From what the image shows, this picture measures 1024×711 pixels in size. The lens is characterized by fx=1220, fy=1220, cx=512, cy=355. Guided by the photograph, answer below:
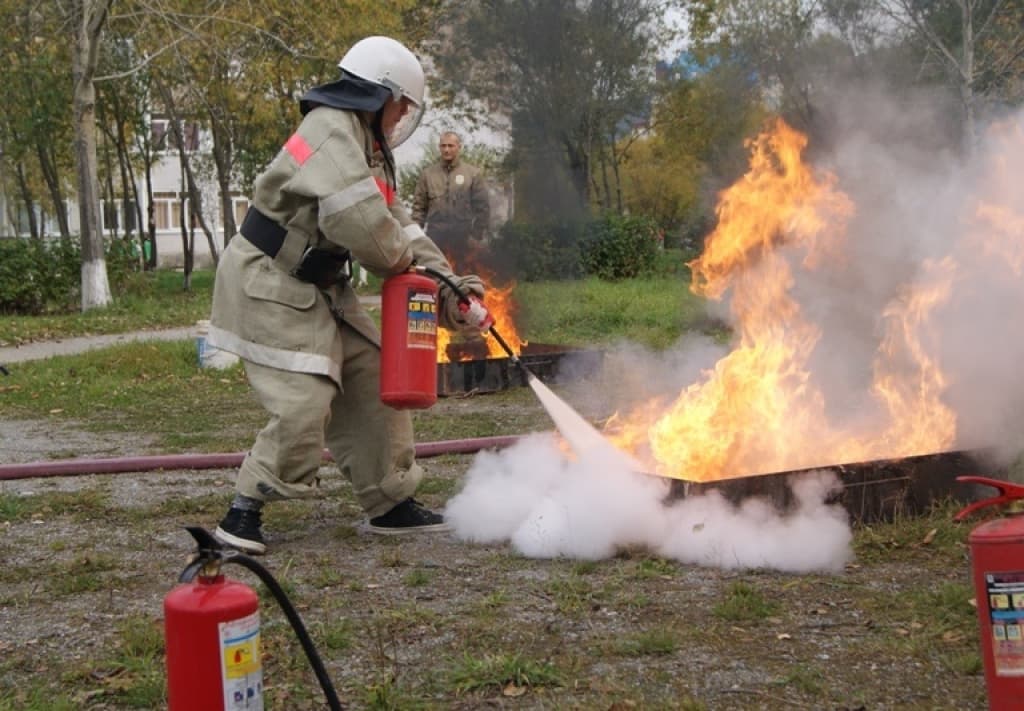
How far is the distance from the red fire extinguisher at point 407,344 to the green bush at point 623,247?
40.8ft

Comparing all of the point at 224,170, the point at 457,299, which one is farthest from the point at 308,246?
the point at 224,170

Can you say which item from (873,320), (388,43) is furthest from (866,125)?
(388,43)

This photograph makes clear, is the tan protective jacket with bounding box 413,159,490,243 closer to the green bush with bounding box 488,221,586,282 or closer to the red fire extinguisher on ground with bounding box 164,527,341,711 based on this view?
the green bush with bounding box 488,221,586,282

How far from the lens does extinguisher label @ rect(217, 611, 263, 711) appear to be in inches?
99.2

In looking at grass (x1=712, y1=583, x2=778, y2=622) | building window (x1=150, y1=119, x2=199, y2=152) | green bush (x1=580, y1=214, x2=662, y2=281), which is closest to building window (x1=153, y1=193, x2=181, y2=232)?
building window (x1=150, y1=119, x2=199, y2=152)

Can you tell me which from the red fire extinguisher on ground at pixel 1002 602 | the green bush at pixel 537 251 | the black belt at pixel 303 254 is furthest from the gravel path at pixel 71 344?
the red fire extinguisher on ground at pixel 1002 602

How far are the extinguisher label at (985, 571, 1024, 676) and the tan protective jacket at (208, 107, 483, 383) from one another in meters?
2.59

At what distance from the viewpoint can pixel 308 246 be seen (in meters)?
4.75

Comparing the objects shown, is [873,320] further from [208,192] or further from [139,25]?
[208,192]

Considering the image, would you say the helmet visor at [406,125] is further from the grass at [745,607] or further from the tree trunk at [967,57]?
the tree trunk at [967,57]

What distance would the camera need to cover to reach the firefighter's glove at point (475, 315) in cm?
503

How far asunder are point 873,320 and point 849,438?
0.77 meters

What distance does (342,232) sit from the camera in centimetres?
451

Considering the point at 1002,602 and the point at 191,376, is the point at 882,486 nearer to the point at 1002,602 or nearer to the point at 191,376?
the point at 1002,602
